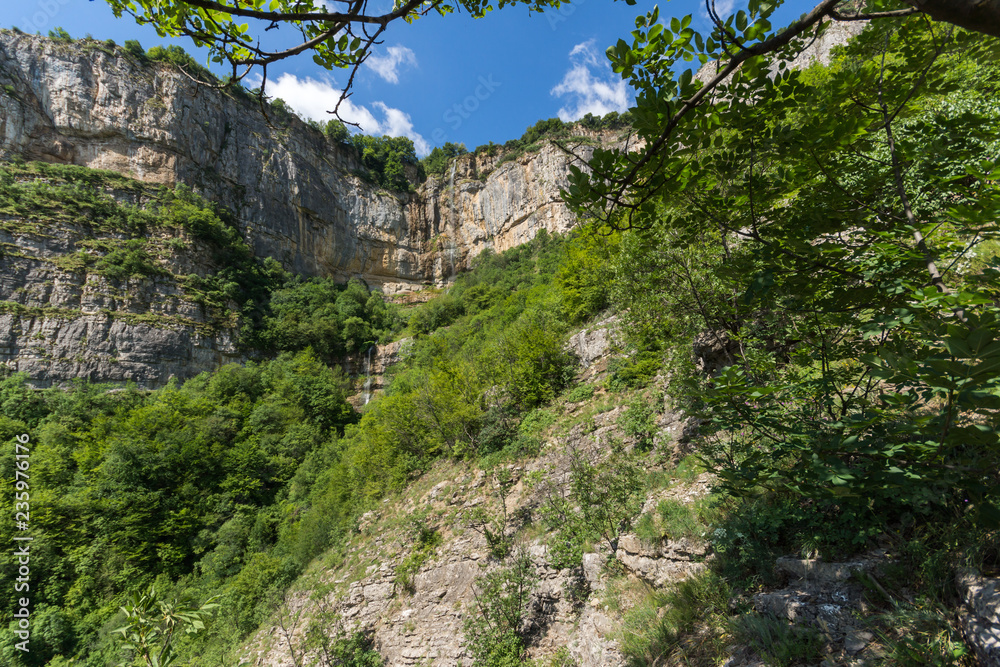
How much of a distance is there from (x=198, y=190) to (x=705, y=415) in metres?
42.9

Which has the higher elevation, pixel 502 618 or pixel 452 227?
pixel 452 227

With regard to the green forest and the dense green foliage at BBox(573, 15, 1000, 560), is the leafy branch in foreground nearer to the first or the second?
the green forest

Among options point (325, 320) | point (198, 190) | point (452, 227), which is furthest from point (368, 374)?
point (452, 227)

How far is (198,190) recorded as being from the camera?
32.1 meters

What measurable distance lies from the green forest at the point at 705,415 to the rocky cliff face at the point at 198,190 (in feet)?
12.0

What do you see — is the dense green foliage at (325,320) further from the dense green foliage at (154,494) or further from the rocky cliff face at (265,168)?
the dense green foliage at (154,494)

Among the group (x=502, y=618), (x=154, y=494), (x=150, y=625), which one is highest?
(x=150, y=625)

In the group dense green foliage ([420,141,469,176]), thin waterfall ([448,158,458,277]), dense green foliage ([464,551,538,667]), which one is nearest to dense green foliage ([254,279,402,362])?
thin waterfall ([448,158,458,277])

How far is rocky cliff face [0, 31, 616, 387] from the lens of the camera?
73.5ft

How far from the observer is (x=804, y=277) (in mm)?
2029

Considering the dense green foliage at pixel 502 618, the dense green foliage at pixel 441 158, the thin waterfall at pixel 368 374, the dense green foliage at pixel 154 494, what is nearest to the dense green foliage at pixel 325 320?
the thin waterfall at pixel 368 374

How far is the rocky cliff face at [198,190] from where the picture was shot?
22.4m

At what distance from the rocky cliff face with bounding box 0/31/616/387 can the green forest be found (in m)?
3.65

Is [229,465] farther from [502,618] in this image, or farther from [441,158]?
[441,158]
